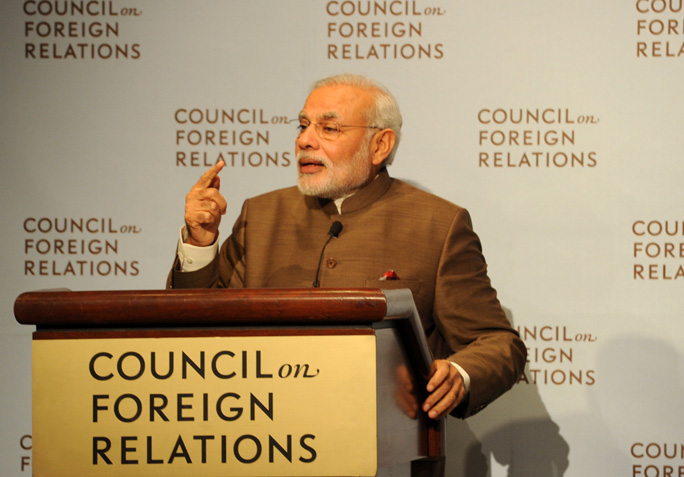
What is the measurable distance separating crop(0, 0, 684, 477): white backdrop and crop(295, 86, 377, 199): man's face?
0.54 meters

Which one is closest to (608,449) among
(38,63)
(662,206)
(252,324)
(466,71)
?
(662,206)

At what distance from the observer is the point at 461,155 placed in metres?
2.77

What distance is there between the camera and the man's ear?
2322mm

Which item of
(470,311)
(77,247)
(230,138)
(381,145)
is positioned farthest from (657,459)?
(77,247)

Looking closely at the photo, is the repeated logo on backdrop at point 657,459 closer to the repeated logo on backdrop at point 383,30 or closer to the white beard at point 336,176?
the white beard at point 336,176

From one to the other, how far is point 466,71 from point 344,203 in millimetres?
758

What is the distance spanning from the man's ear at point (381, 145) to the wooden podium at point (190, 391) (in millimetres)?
1072

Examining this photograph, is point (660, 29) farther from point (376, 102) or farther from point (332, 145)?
point (332, 145)

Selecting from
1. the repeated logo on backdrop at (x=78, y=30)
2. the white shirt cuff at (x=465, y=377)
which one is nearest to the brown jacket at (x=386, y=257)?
the white shirt cuff at (x=465, y=377)

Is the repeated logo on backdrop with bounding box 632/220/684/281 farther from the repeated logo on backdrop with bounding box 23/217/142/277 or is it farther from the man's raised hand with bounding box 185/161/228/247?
the repeated logo on backdrop with bounding box 23/217/142/277

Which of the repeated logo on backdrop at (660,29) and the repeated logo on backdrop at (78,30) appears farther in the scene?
the repeated logo on backdrop at (78,30)

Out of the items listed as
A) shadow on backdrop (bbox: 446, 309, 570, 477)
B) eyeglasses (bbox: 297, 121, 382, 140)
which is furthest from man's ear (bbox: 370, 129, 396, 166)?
shadow on backdrop (bbox: 446, 309, 570, 477)

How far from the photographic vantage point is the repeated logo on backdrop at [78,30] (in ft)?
9.50

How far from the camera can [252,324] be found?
50.5 inches
